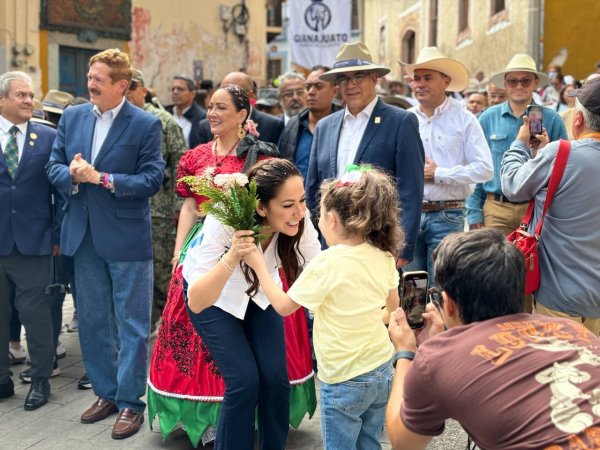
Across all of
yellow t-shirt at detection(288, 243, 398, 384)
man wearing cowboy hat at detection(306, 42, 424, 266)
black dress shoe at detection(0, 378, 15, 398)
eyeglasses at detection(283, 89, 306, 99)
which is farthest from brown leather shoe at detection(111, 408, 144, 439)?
eyeglasses at detection(283, 89, 306, 99)

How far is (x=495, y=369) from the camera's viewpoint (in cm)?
232

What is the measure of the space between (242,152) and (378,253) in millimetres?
1807

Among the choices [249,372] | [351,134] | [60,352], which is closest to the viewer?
[249,372]

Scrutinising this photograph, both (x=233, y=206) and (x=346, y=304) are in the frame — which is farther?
(x=233, y=206)

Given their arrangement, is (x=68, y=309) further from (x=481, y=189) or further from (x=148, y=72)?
(x=148, y=72)

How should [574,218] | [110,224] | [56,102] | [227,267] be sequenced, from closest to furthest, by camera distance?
[227,267] < [574,218] < [110,224] < [56,102]

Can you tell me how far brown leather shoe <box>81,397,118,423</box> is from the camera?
16.6 feet

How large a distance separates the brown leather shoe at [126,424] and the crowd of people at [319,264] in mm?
17

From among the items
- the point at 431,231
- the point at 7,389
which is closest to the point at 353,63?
the point at 431,231

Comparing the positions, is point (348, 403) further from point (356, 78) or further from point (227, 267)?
point (356, 78)

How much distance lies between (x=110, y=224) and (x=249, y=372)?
180cm

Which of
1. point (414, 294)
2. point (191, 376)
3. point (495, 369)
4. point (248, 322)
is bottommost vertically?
point (191, 376)

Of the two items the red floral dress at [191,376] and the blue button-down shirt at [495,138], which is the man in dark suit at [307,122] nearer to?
the blue button-down shirt at [495,138]

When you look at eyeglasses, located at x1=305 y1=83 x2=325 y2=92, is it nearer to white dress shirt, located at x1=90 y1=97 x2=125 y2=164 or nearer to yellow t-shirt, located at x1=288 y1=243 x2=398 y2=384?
white dress shirt, located at x1=90 y1=97 x2=125 y2=164
